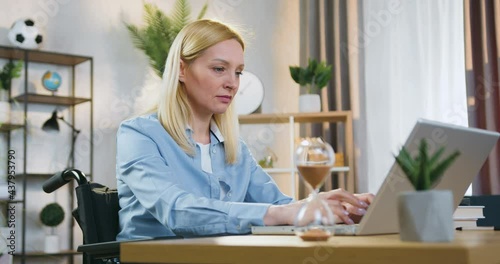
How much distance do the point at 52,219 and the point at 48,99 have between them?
858mm

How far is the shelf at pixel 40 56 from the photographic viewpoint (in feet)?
15.2

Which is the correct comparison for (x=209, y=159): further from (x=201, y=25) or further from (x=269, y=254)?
(x=269, y=254)

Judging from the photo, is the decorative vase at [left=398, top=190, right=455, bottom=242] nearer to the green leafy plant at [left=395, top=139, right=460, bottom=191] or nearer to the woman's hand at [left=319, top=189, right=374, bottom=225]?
the green leafy plant at [left=395, top=139, right=460, bottom=191]

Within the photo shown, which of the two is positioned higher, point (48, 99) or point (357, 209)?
point (48, 99)

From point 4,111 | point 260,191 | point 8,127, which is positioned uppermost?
point 4,111

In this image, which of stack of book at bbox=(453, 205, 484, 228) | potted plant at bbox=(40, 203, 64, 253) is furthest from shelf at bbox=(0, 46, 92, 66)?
stack of book at bbox=(453, 205, 484, 228)

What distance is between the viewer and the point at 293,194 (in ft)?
16.3

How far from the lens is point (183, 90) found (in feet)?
6.37

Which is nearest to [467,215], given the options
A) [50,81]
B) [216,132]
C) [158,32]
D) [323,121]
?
[216,132]

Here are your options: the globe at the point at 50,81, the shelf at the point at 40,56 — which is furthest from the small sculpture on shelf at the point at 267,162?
the globe at the point at 50,81

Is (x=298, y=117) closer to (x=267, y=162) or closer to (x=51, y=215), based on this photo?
(x=267, y=162)

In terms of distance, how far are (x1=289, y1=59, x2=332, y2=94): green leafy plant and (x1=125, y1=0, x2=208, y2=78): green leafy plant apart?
2.79 ft

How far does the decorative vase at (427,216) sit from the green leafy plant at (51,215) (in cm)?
401

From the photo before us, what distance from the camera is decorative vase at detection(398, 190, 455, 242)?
0.94 m
